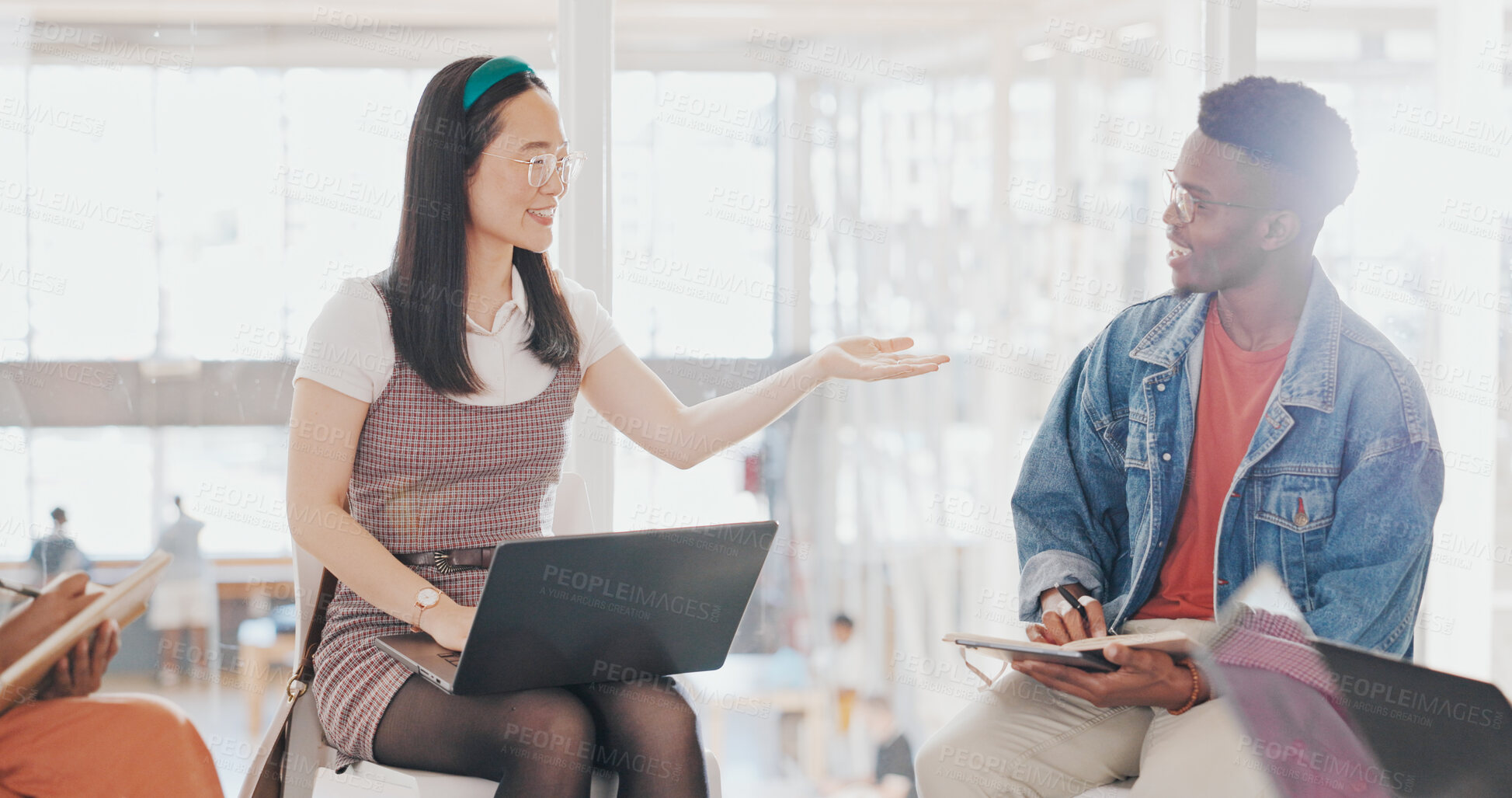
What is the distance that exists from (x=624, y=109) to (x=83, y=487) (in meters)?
1.28

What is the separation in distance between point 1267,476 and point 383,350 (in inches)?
50.4

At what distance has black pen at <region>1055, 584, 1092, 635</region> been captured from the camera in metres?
1.58

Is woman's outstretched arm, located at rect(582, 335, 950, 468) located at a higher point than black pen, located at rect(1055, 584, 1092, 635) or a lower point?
higher

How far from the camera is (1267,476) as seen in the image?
5.13 feet

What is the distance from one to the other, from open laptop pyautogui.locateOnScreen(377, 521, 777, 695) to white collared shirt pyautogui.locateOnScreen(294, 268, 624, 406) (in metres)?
0.36

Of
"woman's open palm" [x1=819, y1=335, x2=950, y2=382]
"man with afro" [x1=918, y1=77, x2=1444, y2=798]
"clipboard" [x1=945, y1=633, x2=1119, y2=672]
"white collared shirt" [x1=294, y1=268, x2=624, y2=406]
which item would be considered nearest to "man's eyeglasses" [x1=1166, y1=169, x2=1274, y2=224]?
"man with afro" [x1=918, y1=77, x2=1444, y2=798]

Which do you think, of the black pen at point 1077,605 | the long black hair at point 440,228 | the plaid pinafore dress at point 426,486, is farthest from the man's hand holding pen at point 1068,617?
the long black hair at point 440,228

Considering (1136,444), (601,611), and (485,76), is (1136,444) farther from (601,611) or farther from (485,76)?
(485,76)

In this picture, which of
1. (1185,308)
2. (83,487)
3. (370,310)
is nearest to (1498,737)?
(1185,308)

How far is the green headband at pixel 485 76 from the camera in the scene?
1540 millimetres

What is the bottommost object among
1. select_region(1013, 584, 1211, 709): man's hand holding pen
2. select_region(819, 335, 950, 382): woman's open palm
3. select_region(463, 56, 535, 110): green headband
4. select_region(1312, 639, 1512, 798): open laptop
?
select_region(1013, 584, 1211, 709): man's hand holding pen

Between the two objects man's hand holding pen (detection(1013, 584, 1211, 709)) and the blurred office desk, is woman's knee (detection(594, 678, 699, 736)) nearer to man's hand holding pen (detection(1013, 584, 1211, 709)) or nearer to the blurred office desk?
man's hand holding pen (detection(1013, 584, 1211, 709))

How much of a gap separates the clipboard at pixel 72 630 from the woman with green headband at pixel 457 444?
461 mm

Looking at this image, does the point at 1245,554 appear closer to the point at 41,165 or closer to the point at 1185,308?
the point at 1185,308
